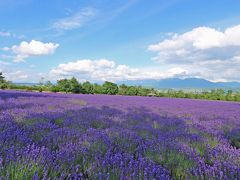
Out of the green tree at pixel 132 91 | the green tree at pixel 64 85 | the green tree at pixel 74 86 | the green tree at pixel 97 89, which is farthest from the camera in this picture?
the green tree at pixel 132 91

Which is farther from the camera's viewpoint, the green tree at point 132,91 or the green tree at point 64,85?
the green tree at point 132,91

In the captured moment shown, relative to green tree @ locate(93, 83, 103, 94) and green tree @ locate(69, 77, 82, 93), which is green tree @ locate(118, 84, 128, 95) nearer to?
green tree @ locate(93, 83, 103, 94)

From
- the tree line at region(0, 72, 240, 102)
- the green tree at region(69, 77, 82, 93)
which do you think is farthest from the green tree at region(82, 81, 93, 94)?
the green tree at region(69, 77, 82, 93)

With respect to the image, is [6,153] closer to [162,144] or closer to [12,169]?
[12,169]

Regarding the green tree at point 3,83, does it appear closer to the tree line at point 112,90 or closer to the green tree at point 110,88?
the tree line at point 112,90

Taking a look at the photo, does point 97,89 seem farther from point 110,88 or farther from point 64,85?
point 64,85

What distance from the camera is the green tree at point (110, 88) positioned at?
2680cm

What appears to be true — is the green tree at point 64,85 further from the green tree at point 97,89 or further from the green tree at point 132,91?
the green tree at point 132,91

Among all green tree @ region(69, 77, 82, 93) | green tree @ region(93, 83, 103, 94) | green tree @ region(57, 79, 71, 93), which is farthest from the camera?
green tree @ region(93, 83, 103, 94)

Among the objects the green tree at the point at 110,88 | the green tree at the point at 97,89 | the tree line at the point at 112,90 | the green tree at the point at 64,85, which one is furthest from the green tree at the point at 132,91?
the green tree at the point at 64,85

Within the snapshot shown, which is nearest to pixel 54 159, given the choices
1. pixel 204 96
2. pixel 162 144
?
pixel 162 144

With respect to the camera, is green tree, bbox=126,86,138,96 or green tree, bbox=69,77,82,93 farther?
green tree, bbox=126,86,138,96

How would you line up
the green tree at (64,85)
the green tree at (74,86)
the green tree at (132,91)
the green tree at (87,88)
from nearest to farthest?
the green tree at (74,86)
the green tree at (64,85)
the green tree at (87,88)
the green tree at (132,91)

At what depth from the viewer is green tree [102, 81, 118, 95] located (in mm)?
26797
